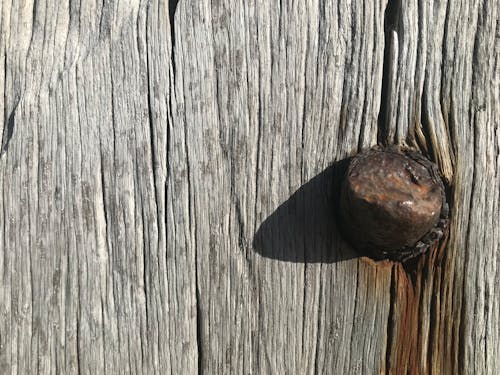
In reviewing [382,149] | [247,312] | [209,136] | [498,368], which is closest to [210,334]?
[247,312]

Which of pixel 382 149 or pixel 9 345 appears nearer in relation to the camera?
pixel 382 149

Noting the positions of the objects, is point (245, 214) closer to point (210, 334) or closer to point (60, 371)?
point (210, 334)

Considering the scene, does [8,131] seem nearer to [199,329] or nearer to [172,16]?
[172,16]

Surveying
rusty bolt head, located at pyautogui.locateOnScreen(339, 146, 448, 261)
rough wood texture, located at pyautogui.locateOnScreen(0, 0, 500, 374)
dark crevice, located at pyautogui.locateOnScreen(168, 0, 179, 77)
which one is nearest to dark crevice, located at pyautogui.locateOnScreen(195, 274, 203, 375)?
rough wood texture, located at pyautogui.locateOnScreen(0, 0, 500, 374)

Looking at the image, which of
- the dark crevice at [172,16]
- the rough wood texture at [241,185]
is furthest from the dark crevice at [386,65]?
the dark crevice at [172,16]

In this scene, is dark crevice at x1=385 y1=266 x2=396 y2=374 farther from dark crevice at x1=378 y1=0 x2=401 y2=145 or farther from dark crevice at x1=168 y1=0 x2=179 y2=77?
dark crevice at x1=168 y1=0 x2=179 y2=77

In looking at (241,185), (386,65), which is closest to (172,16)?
(241,185)

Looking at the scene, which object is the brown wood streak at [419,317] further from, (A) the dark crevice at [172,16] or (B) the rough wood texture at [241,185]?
(A) the dark crevice at [172,16]
